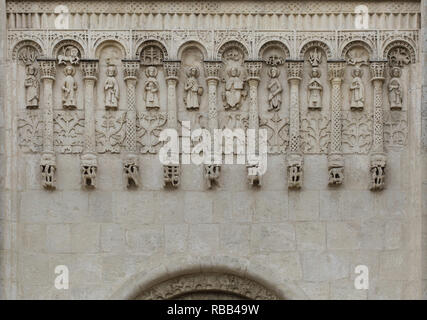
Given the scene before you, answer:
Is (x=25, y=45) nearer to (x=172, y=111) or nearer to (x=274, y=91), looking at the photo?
(x=172, y=111)

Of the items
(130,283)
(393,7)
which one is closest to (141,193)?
(130,283)

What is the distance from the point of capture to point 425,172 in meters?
15.7

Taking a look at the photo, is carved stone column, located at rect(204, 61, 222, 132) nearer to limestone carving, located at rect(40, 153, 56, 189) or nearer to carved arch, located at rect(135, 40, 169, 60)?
carved arch, located at rect(135, 40, 169, 60)

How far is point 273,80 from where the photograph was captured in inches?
636

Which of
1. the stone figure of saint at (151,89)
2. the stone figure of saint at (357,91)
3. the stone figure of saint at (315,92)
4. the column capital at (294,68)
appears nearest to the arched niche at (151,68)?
the stone figure of saint at (151,89)

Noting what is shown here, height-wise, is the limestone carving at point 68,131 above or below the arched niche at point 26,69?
below

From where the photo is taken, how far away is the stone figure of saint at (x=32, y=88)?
632 inches

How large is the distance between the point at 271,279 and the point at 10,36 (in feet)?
14.1

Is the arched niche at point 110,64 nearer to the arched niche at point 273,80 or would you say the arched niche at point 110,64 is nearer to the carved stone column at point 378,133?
the arched niche at point 273,80

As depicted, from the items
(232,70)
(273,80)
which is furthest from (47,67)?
(273,80)

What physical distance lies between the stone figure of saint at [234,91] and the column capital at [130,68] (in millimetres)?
1101

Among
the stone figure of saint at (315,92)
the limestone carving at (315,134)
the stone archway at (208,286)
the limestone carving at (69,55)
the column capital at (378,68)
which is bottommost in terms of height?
the stone archway at (208,286)

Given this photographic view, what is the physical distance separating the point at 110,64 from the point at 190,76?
3.22 feet

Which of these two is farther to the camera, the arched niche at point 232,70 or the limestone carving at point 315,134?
the arched niche at point 232,70
